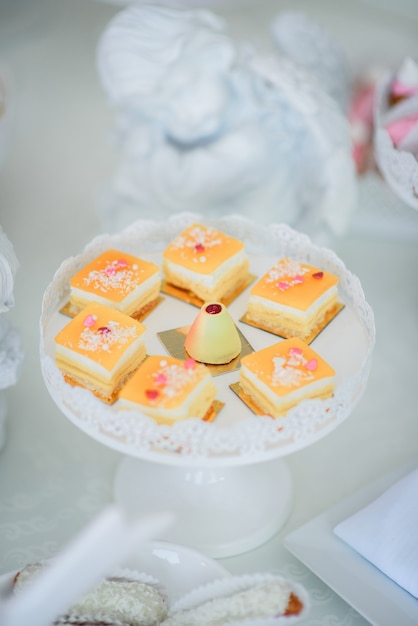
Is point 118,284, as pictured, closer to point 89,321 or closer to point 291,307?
point 89,321

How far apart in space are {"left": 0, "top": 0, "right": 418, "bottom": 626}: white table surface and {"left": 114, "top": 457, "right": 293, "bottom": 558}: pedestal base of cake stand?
5 cm

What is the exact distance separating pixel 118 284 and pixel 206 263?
0.22 m

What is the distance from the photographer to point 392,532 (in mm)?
1645

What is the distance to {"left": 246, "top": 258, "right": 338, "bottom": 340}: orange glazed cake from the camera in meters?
1.68

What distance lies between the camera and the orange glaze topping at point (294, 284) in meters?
1.68

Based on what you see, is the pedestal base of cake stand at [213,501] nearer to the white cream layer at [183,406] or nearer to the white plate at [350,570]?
the white plate at [350,570]

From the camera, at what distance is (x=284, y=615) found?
123 centimetres

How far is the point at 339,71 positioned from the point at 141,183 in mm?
934

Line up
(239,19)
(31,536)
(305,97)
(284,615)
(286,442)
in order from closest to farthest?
(284,615) → (286,442) → (31,536) → (305,97) → (239,19)

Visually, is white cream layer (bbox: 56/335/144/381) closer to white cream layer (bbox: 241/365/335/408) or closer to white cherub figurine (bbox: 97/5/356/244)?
white cream layer (bbox: 241/365/335/408)

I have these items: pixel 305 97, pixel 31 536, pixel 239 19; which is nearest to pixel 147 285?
pixel 31 536

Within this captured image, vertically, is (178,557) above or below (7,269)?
below

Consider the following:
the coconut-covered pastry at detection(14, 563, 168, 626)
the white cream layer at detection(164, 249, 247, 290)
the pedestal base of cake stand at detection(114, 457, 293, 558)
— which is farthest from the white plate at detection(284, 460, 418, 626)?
the white cream layer at detection(164, 249, 247, 290)

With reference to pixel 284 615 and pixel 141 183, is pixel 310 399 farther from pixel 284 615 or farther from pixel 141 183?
pixel 141 183
